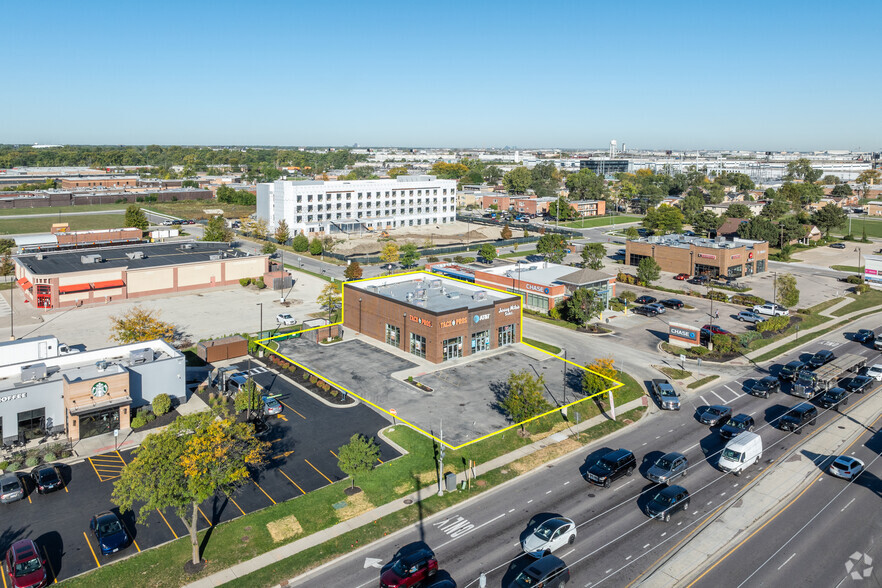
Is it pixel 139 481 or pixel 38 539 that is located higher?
pixel 139 481

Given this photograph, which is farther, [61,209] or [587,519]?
[61,209]

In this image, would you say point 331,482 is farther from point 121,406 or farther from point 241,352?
point 241,352

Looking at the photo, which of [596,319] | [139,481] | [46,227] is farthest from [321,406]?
[46,227]

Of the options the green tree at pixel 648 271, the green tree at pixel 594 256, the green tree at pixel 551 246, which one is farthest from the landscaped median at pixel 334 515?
the green tree at pixel 551 246

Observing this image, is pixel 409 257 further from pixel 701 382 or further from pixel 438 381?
pixel 701 382

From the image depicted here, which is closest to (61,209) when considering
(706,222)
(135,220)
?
(135,220)
